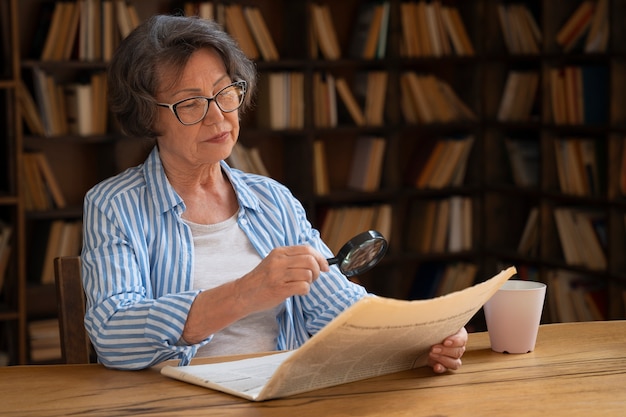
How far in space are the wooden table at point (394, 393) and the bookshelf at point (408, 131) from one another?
247 cm

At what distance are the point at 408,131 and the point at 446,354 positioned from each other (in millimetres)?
3345

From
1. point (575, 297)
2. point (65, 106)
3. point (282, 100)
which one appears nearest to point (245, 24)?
point (282, 100)

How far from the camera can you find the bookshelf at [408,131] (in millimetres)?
4102

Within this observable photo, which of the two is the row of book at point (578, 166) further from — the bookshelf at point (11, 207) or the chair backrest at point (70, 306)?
the chair backrest at point (70, 306)

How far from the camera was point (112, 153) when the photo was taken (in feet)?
13.6

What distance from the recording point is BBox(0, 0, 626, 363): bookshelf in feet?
13.5

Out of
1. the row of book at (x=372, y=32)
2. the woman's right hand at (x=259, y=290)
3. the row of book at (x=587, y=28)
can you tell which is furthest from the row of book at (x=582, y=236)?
the woman's right hand at (x=259, y=290)

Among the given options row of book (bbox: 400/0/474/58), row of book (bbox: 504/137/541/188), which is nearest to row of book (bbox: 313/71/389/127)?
row of book (bbox: 400/0/474/58)

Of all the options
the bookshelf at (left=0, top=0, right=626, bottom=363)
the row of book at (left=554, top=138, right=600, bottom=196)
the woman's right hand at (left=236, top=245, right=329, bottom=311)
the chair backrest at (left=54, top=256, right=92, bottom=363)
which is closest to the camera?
the woman's right hand at (left=236, top=245, right=329, bottom=311)

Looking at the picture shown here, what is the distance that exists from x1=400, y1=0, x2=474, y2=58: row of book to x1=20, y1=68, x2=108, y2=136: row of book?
1.46m

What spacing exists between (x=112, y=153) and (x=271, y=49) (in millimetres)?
837

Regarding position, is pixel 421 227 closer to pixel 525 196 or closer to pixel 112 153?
pixel 525 196

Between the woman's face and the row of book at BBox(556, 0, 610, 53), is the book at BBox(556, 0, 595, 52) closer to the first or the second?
the row of book at BBox(556, 0, 610, 53)

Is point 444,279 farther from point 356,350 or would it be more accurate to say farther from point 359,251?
point 356,350
